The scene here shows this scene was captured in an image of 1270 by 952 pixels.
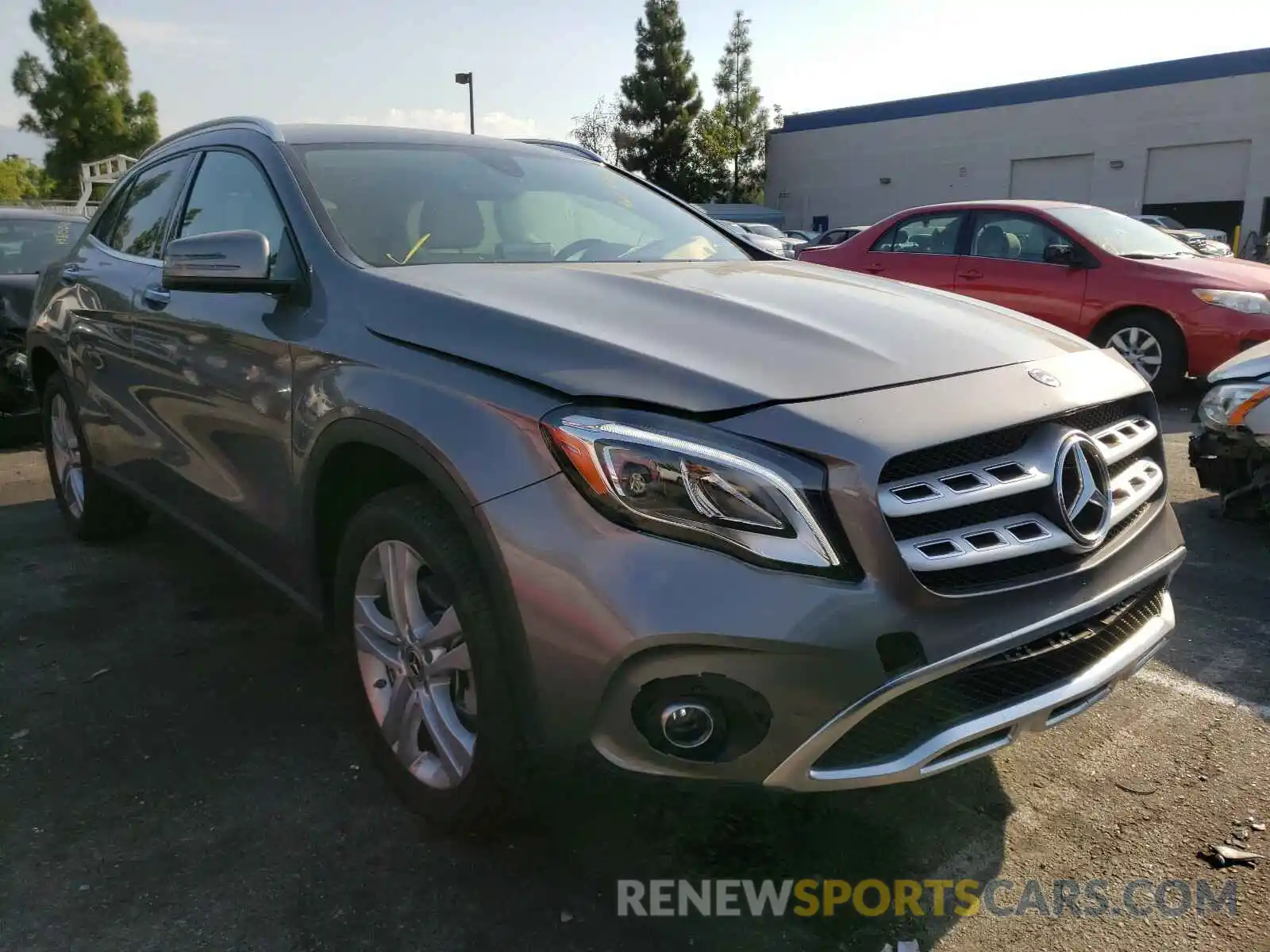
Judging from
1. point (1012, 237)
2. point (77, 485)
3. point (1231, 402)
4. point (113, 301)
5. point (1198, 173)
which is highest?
point (1198, 173)

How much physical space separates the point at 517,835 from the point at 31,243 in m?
6.72

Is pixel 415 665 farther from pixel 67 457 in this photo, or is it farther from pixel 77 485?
pixel 67 457

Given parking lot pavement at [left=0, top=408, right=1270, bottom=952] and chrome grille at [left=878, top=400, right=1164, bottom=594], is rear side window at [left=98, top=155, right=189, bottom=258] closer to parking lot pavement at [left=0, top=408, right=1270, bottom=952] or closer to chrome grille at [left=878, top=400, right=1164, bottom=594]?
parking lot pavement at [left=0, top=408, right=1270, bottom=952]

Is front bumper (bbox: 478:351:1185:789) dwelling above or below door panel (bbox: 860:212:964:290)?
below

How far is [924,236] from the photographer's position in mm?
8836

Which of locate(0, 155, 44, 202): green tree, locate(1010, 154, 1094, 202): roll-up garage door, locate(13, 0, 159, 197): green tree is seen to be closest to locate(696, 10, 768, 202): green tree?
locate(1010, 154, 1094, 202): roll-up garage door

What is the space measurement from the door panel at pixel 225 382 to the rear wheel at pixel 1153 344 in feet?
21.7

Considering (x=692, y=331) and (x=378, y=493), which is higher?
(x=692, y=331)

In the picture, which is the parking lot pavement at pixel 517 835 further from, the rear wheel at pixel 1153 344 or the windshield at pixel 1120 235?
the windshield at pixel 1120 235

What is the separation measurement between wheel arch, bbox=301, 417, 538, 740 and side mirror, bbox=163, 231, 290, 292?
479mm

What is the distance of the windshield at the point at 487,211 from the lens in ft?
9.04

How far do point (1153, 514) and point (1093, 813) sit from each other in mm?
745

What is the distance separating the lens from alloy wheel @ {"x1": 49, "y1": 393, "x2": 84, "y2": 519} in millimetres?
4434

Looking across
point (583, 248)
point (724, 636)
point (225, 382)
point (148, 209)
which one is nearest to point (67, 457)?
point (148, 209)
